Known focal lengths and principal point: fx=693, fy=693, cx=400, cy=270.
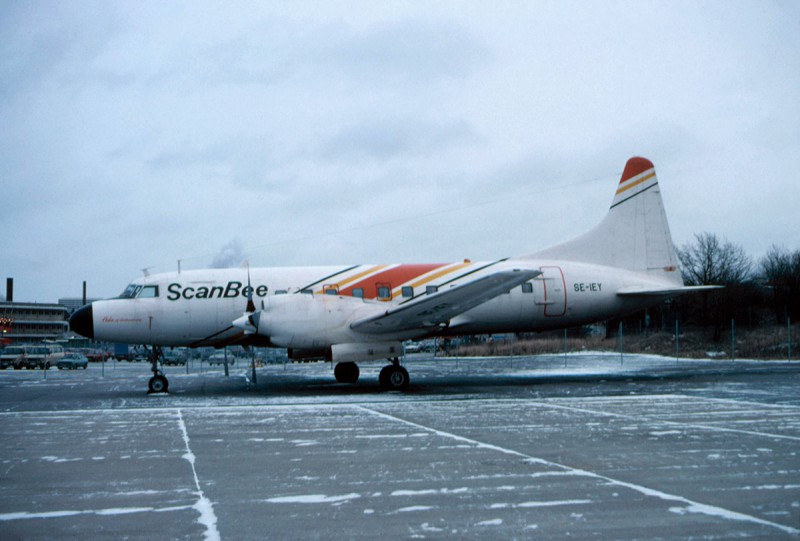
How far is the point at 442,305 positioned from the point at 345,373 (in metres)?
5.41

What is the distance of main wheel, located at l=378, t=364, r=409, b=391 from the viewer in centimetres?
1894

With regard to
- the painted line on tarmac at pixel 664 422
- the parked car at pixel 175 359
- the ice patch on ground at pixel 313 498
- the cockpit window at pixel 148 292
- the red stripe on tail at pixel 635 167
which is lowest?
the parked car at pixel 175 359

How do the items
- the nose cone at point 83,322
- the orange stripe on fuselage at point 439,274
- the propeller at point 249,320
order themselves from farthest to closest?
the orange stripe on fuselage at point 439,274, the nose cone at point 83,322, the propeller at point 249,320

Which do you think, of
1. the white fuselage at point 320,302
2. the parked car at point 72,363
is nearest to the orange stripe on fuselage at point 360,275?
the white fuselage at point 320,302

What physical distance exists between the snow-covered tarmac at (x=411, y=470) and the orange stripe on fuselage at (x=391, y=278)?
580 cm

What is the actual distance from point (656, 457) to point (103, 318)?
54.6 ft

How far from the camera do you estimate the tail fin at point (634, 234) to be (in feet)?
75.2

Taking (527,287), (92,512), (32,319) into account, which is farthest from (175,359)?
(32,319)

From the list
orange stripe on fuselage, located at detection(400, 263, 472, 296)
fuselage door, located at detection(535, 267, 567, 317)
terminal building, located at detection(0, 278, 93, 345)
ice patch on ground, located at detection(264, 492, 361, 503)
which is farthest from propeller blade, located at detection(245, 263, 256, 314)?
terminal building, located at detection(0, 278, 93, 345)

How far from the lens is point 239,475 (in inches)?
279

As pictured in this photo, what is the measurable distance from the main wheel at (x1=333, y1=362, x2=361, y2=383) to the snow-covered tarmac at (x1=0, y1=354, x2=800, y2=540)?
721cm

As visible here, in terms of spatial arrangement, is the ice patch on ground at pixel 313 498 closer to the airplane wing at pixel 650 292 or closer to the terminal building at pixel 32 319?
the airplane wing at pixel 650 292

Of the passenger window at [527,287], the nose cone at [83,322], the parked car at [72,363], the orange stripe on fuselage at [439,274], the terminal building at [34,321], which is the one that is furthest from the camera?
the terminal building at [34,321]

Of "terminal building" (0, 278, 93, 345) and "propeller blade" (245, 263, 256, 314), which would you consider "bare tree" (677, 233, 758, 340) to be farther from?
"terminal building" (0, 278, 93, 345)
